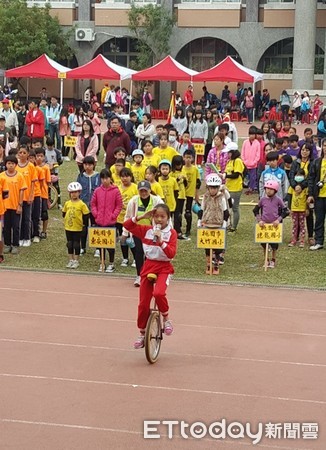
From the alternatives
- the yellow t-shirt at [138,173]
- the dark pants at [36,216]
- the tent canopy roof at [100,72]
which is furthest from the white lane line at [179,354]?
the tent canopy roof at [100,72]

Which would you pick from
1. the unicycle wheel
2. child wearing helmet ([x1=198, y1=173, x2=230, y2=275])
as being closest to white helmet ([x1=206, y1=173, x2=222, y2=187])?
child wearing helmet ([x1=198, y1=173, x2=230, y2=275])

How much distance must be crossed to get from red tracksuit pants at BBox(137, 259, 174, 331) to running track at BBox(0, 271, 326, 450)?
1.69 ft

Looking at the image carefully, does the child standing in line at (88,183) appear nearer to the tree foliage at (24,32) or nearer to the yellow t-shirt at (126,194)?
the yellow t-shirt at (126,194)

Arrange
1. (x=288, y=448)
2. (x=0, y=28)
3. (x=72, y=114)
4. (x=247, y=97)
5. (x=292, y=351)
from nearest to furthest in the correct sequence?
1. (x=288, y=448)
2. (x=292, y=351)
3. (x=72, y=114)
4. (x=247, y=97)
5. (x=0, y=28)

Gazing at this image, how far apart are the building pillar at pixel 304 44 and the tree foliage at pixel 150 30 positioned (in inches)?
265

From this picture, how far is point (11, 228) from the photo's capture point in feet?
49.2

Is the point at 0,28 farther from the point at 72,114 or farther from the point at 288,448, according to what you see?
the point at 288,448

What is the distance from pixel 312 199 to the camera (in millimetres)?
15328

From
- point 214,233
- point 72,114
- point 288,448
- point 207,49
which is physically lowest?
point 288,448

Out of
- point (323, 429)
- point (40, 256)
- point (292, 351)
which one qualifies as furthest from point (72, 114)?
point (323, 429)

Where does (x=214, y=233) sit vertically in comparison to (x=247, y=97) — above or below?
below

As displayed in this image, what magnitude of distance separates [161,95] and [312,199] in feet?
109

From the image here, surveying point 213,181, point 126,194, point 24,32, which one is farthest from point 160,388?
point 24,32

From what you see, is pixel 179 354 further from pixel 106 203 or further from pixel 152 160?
pixel 152 160
